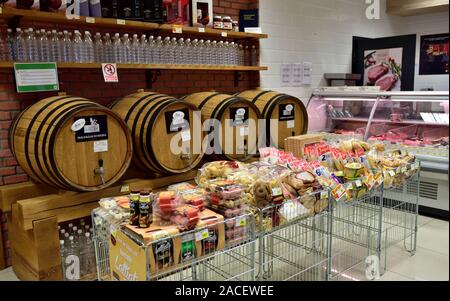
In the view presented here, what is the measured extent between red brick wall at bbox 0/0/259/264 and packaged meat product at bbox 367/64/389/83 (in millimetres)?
2237

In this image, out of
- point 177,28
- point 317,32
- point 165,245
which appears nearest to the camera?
point 165,245

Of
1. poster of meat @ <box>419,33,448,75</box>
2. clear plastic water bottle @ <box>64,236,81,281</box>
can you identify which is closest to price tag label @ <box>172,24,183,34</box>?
clear plastic water bottle @ <box>64,236,81,281</box>

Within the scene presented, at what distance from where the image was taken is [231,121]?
381 centimetres

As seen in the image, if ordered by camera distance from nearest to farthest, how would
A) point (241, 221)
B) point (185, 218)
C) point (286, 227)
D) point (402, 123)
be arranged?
point (185, 218), point (241, 221), point (286, 227), point (402, 123)

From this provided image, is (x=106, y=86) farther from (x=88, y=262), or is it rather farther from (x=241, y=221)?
(x=241, y=221)

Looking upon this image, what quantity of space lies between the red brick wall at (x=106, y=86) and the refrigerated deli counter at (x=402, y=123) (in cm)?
123

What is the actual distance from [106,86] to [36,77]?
0.73 m

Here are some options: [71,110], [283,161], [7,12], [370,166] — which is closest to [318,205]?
[283,161]

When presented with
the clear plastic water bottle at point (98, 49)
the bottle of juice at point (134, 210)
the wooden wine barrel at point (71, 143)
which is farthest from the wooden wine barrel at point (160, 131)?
the bottle of juice at point (134, 210)

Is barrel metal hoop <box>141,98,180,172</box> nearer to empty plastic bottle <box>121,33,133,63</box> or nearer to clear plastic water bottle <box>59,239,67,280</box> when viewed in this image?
empty plastic bottle <box>121,33,133,63</box>

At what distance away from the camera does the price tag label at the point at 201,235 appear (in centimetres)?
190

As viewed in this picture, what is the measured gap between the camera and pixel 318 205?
8.26ft

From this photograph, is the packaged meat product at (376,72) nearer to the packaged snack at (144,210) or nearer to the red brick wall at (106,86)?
the red brick wall at (106,86)

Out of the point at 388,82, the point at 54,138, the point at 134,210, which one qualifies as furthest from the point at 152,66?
the point at 388,82
